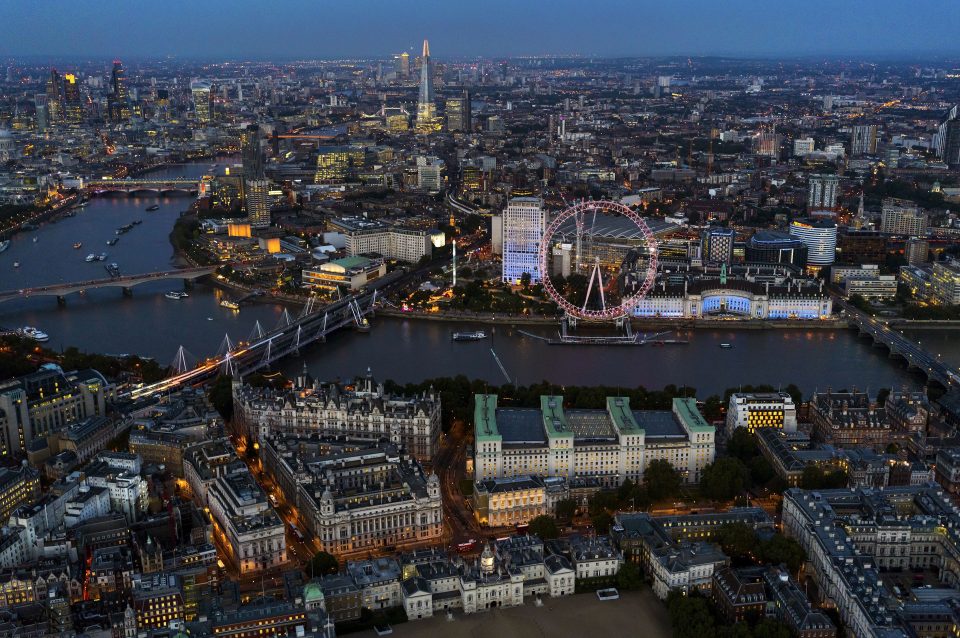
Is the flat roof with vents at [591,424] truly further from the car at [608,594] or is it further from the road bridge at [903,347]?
the road bridge at [903,347]

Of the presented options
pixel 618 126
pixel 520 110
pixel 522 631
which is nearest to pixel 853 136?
pixel 618 126

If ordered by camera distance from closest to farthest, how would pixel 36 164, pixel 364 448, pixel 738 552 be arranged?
pixel 738 552 → pixel 364 448 → pixel 36 164

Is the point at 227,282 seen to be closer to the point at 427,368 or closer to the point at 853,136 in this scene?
the point at 427,368

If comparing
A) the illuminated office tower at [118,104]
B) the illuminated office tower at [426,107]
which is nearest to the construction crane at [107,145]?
the illuminated office tower at [118,104]

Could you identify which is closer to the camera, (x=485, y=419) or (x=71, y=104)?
(x=485, y=419)

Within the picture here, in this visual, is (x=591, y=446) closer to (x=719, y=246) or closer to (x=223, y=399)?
(x=223, y=399)

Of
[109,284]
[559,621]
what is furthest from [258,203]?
[559,621]

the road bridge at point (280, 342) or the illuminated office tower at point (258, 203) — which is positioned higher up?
the illuminated office tower at point (258, 203)
